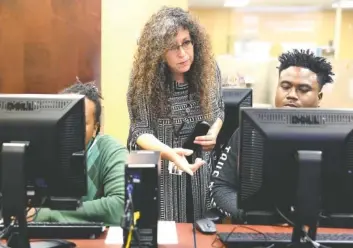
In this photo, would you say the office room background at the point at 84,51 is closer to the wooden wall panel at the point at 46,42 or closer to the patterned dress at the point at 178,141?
the wooden wall panel at the point at 46,42

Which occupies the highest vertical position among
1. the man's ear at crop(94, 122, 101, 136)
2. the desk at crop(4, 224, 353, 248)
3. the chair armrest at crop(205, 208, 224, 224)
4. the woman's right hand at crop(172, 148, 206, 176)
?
the man's ear at crop(94, 122, 101, 136)

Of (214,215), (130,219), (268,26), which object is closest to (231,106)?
(214,215)

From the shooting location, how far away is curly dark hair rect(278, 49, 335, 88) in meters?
1.96

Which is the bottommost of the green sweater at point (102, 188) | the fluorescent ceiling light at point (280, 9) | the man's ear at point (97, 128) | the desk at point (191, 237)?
the desk at point (191, 237)

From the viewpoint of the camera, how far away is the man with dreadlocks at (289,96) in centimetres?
184

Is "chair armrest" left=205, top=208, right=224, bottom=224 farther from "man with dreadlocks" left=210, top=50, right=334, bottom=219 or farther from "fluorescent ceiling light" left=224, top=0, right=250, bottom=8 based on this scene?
"fluorescent ceiling light" left=224, top=0, right=250, bottom=8

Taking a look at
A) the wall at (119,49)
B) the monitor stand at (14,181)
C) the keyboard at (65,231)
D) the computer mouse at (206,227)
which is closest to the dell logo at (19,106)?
the monitor stand at (14,181)

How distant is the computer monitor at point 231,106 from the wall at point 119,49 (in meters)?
1.21

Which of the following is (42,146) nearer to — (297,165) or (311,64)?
(297,165)

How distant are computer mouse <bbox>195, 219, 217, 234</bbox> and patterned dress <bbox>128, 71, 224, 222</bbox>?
393mm

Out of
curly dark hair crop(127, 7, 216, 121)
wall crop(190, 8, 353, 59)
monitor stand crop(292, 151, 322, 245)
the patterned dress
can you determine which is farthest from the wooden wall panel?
wall crop(190, 8, 353, 59)

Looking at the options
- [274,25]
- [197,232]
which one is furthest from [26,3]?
[274,25]

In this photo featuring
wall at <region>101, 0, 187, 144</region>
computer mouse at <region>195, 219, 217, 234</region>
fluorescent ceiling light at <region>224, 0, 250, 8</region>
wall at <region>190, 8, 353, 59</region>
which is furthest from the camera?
wall at <region>190, 8, 353, 59</region>

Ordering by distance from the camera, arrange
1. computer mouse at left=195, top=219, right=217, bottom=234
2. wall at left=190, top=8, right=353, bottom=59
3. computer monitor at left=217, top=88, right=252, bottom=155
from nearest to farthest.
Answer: computer mouse at left=195, top=219, right=217, bottom=234
computer monitor at left=217, top=88, right=252, bottom=155
wall at left=190, top=8, right=353, bottom=59
